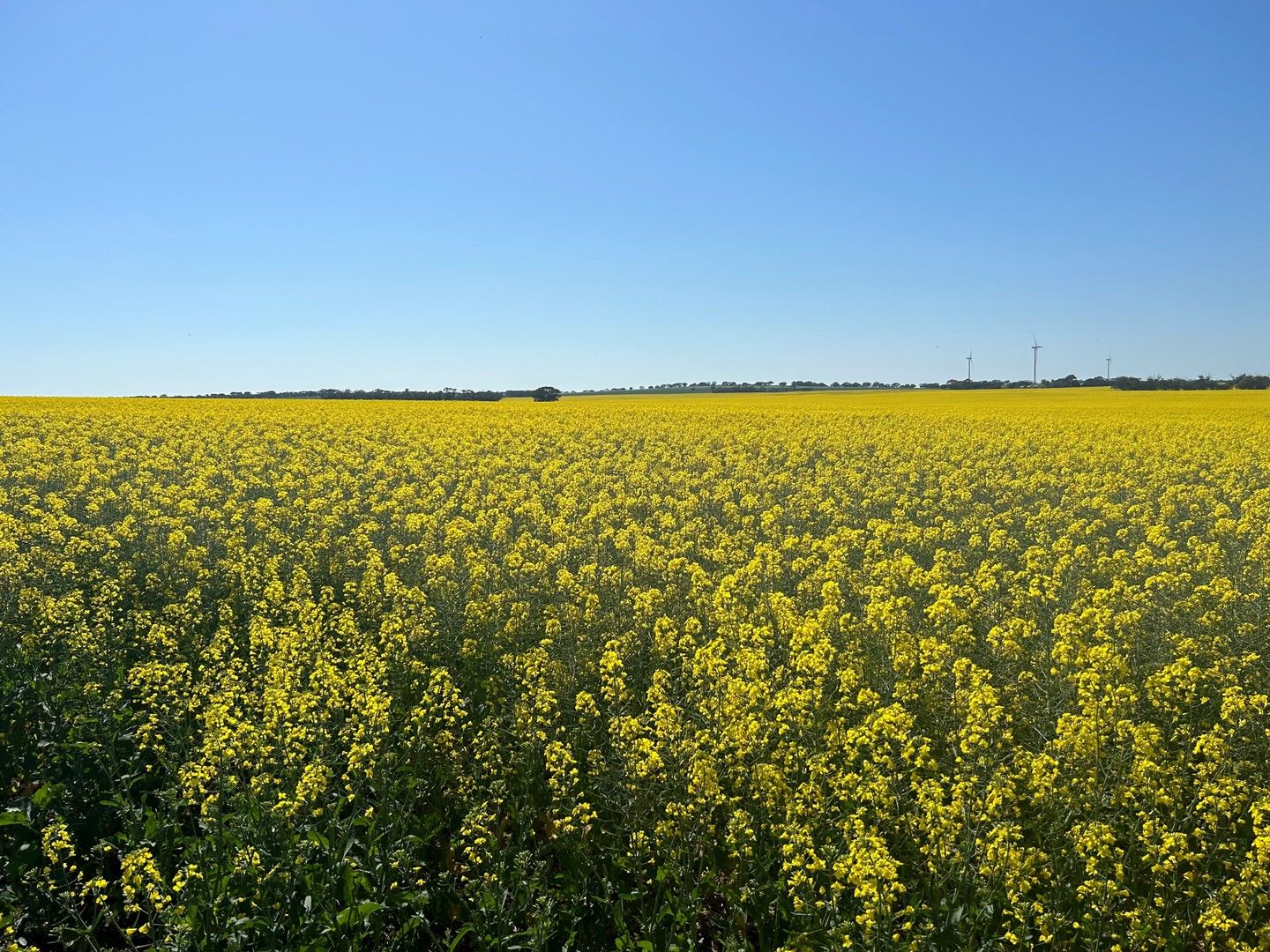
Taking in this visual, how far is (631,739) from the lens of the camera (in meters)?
4.99

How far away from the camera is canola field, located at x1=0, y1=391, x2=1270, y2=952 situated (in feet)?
13.0

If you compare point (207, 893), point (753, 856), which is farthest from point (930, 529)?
point (207, 893)

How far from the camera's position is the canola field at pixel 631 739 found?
3.95 metres

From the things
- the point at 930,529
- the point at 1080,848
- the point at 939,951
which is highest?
the point at 930,529

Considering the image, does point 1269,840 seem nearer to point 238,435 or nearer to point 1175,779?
point 1175,779

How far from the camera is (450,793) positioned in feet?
16.8

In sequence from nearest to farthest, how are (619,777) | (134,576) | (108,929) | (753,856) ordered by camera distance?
(753,856) → (108,929) → (619,777) → (134,576)

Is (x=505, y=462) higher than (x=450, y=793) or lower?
higher

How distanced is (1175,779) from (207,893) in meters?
4.73

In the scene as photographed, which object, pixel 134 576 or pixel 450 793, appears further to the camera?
pixel 134 576

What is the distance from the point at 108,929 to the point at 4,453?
16.2 m

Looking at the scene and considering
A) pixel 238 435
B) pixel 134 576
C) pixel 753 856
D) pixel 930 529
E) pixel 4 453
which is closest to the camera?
pixel 753 856

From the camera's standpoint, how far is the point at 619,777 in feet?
16.7

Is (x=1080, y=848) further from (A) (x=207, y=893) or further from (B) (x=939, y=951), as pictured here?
(A) (x=207, y=893)
